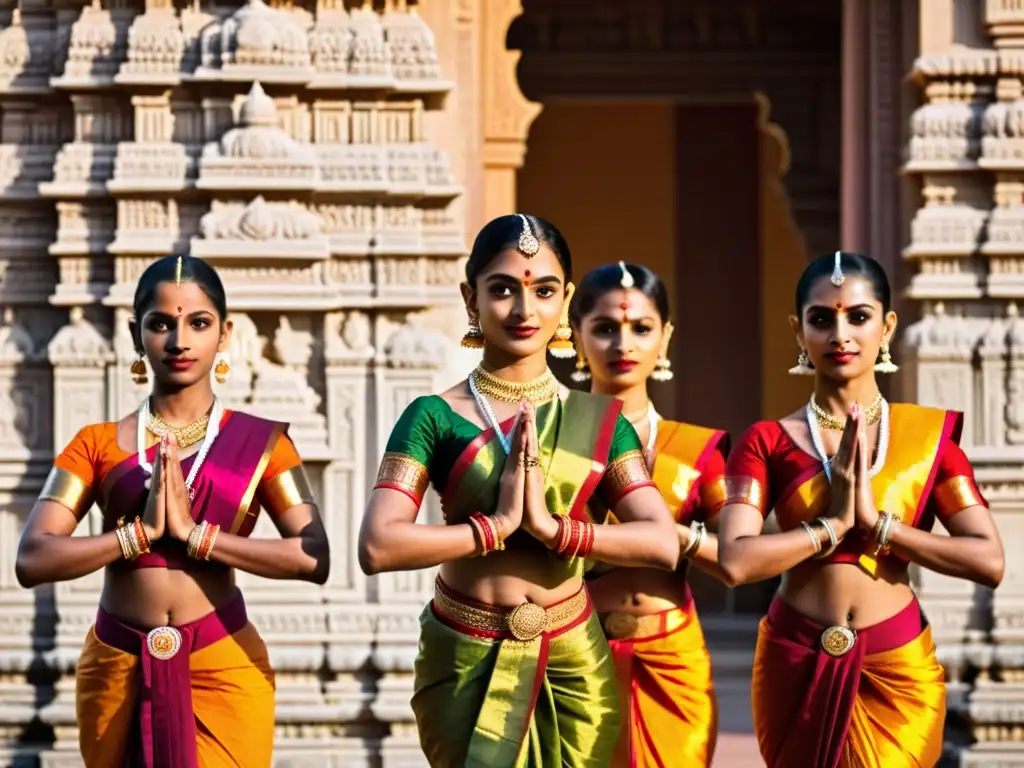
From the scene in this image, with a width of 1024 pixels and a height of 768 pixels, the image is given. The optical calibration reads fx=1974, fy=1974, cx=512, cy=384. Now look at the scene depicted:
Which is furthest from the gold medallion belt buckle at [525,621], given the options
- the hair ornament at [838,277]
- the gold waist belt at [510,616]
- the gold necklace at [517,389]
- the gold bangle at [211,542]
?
the hair ornament at [838,277]

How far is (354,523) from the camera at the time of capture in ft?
24.5

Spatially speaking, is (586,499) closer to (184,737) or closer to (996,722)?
(184,737)

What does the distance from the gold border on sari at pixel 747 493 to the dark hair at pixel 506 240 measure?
760 millimetres

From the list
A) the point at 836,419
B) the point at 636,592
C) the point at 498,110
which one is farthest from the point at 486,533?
the point at 498,110

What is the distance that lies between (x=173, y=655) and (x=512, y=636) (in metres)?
0.96

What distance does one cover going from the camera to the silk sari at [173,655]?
466 centimetres

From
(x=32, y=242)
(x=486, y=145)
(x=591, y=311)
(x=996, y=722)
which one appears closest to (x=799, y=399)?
(x=486, y=145)

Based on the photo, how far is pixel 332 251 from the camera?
7.57 meters

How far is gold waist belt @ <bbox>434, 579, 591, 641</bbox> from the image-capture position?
415cm

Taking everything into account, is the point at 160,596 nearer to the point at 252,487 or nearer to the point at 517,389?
the point at 252,487

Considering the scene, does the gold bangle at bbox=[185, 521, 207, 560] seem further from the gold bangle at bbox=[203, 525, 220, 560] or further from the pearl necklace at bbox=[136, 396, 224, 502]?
the pearl necklace at bbox=[136, 396, 224, 502]

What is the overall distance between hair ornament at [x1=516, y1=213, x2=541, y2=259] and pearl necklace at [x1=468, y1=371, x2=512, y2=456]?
0.31 metres

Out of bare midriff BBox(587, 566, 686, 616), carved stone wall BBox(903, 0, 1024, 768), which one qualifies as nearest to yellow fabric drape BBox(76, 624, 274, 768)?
bare midriff BBox(587, 566, 686, 616)

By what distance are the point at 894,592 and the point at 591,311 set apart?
119cm
